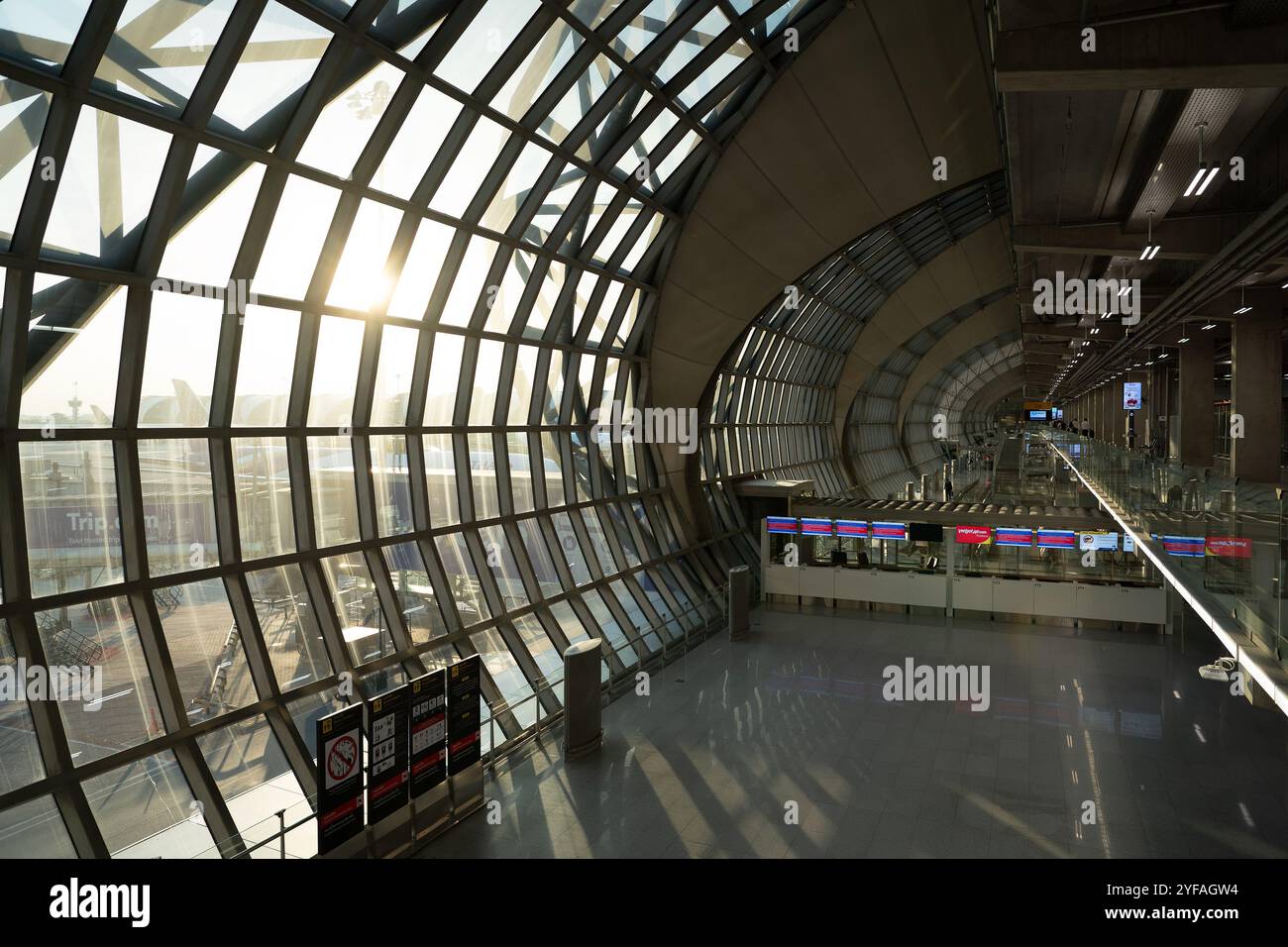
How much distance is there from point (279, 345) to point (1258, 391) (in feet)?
86.6

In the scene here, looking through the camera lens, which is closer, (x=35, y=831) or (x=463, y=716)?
(x=35, y=831)

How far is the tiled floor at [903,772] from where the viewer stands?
975 centimetres

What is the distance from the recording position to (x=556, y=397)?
19281 mm

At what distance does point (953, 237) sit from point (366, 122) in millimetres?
27805

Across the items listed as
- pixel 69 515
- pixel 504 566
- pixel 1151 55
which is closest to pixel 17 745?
pixel 69 515

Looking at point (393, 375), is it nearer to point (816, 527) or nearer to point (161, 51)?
point (161, 51)

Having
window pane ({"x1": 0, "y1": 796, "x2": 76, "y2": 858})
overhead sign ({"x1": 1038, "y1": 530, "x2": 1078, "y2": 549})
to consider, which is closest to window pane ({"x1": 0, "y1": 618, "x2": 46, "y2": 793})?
window pane ({"x1": 0, "y1": 796, "x2": 76, "y2": 858})

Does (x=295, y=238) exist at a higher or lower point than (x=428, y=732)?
higher

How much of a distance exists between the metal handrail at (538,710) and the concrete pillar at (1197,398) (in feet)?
68.6

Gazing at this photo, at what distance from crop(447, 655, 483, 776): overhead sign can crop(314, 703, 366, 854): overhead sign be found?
5.20 ft

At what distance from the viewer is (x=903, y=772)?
11.8 meters

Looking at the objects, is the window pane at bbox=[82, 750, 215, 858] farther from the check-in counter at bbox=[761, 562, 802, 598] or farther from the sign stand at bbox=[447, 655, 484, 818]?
the check-in counter at bbox=[761, 562, 802, 598]

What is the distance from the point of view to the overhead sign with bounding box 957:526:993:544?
74.7 feet

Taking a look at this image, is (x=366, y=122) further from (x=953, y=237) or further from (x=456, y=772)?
(x=953, y=237)
